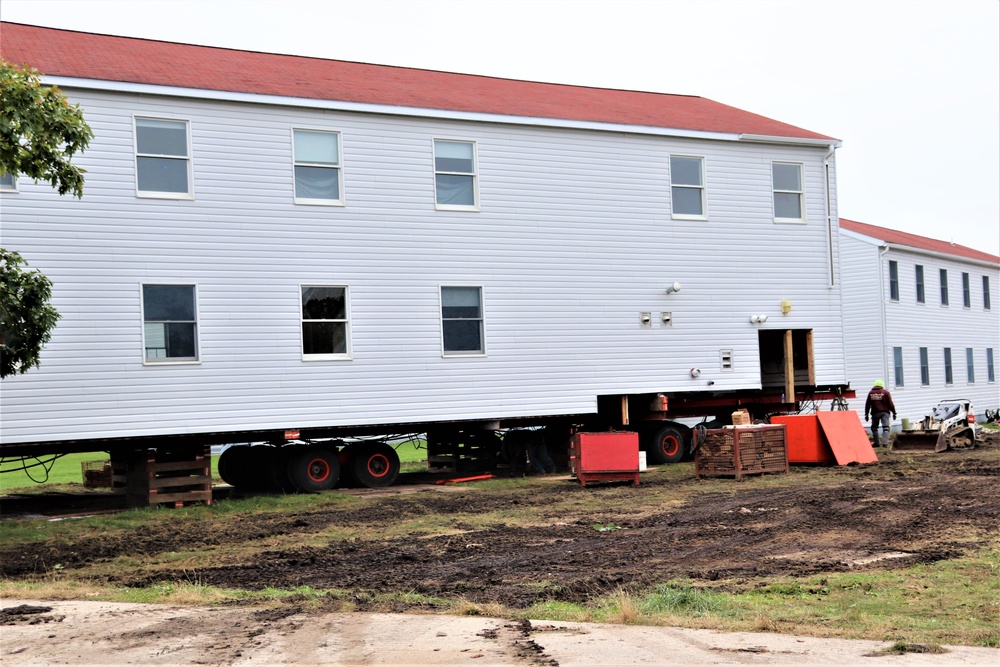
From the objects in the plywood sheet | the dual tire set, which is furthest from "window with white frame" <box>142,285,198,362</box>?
the plywood sheet

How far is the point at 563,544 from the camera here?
1288 centimetres

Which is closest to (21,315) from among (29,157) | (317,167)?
(29,157)

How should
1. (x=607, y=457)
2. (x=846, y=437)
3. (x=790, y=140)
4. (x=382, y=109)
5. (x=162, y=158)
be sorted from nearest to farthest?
(x=162, y=158) → (x=607, y=457) → (x=382, y=109) → (x=846, y=437) → (x=790, y=140)

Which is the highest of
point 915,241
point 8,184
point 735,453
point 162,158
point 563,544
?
point 915,241

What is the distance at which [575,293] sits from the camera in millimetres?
22797

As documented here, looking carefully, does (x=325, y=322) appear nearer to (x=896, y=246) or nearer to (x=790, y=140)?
(x=790, y=140)

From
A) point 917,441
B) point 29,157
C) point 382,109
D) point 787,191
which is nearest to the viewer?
point 29,157

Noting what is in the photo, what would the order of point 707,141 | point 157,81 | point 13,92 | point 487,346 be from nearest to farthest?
point 13,92 < point 157,81 < point 487,346 < point 707,141

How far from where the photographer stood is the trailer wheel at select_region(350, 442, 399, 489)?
2098 cm

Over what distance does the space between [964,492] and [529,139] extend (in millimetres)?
10885

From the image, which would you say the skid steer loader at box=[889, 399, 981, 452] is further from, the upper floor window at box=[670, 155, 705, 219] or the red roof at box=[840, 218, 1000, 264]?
the red roof at box=[840, 218, 1000, 264]

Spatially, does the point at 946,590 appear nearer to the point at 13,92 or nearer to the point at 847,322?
the point at 13,92

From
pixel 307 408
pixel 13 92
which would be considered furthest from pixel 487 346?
pixel 13 92

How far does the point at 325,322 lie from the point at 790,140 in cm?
1205
